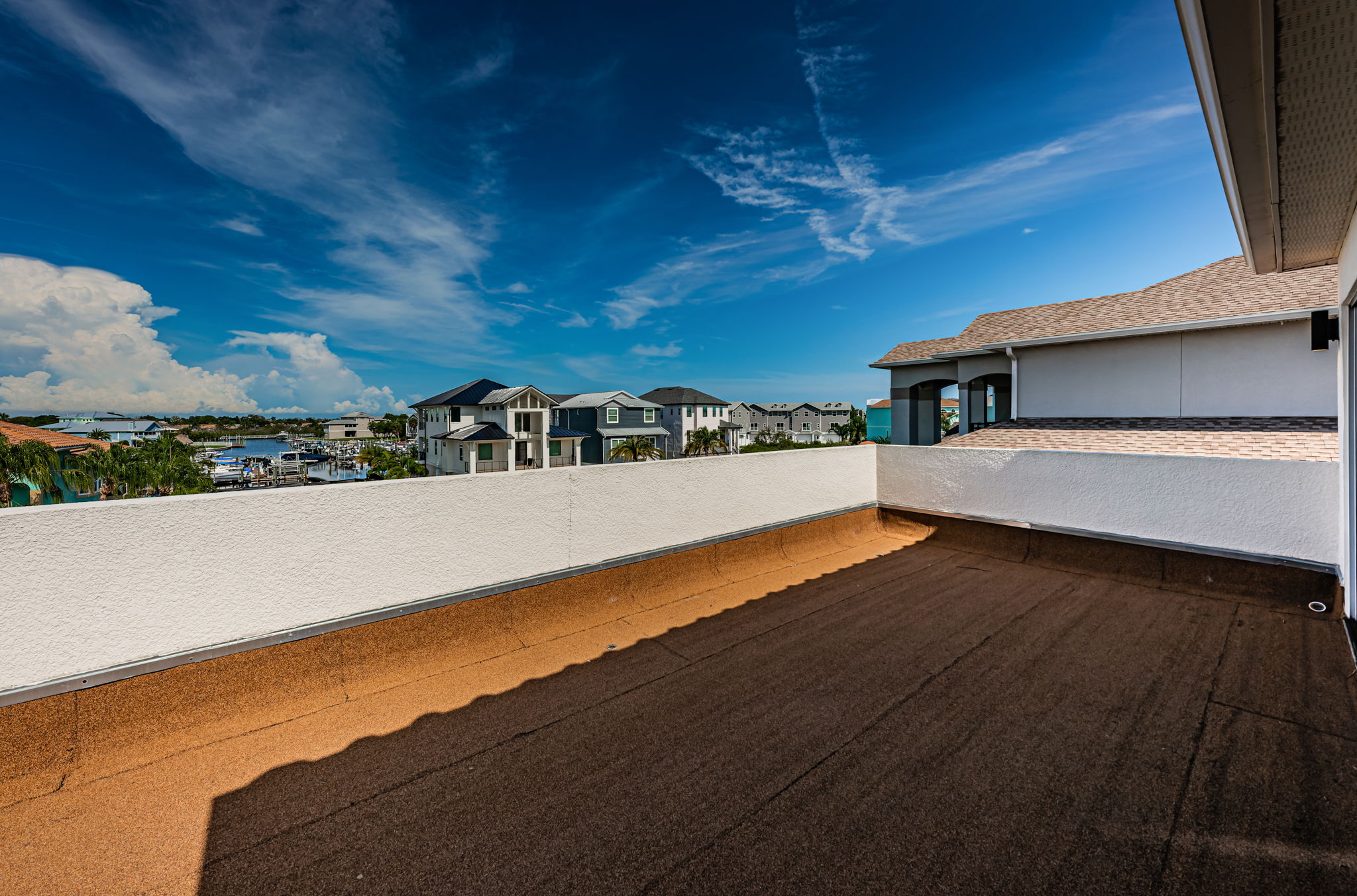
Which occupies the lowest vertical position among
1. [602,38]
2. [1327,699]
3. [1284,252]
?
[1327,699]

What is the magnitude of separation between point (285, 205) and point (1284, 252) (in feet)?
119

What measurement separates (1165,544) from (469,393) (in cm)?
2992

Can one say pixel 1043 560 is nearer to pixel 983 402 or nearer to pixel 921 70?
pixel 983 402

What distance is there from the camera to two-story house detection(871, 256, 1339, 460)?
7.18 metres

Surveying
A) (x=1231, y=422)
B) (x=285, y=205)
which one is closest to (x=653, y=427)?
(x=285, y=205)

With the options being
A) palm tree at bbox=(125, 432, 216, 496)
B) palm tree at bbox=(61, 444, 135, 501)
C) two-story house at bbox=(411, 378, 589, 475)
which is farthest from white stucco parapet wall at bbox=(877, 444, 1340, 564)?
palm tree at bbox=(61, 444, 135, 501)

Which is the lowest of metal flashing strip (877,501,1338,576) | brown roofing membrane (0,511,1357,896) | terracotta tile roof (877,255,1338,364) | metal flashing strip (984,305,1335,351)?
brown roofing membrane (0,511,1357,896)

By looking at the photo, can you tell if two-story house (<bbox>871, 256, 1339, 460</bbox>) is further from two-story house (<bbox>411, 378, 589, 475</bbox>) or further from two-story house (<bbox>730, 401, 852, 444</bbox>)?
two-story house (<bbox>730, 401, 852, 444</bbox>)

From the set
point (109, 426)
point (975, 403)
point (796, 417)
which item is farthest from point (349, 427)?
point (975, 403)

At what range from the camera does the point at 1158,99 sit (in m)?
6.38

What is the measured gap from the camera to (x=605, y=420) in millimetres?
35562

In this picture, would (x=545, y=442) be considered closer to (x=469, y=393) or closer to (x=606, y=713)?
(x=606, y=713)

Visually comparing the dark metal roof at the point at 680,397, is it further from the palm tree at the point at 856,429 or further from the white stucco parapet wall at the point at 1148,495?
the white stucco parapet wall at the point at 1148,495

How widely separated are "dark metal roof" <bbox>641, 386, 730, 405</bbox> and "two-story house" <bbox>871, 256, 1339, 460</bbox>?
3095 centimetres
